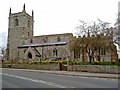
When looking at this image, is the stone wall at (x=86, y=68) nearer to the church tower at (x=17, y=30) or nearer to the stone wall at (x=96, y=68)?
the stone wall at (x=96, y=68)

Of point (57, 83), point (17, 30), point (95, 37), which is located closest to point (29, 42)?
point (17, 30)

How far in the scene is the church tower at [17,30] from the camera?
263 ft

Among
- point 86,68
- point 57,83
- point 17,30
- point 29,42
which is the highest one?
point 17,30

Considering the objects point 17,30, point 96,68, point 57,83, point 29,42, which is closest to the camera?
point 57,83

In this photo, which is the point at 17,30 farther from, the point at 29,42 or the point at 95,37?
the point at 95,37

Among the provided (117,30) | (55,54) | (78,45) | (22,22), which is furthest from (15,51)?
(117,30)

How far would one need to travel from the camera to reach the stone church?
2766 inches

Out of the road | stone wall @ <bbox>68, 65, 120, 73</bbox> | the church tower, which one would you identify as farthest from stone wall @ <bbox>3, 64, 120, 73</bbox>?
the church tower

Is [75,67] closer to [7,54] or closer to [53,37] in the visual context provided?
[53,37]

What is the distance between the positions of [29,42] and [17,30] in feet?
21.0

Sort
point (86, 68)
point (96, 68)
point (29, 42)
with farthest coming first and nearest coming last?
point (29, 42), point (86, 68), point (96, 68)

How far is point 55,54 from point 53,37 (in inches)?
333

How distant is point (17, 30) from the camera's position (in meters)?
80.9

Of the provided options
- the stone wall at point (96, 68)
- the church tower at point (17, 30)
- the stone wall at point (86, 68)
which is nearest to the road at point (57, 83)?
the stone wall at point (96, 68)
